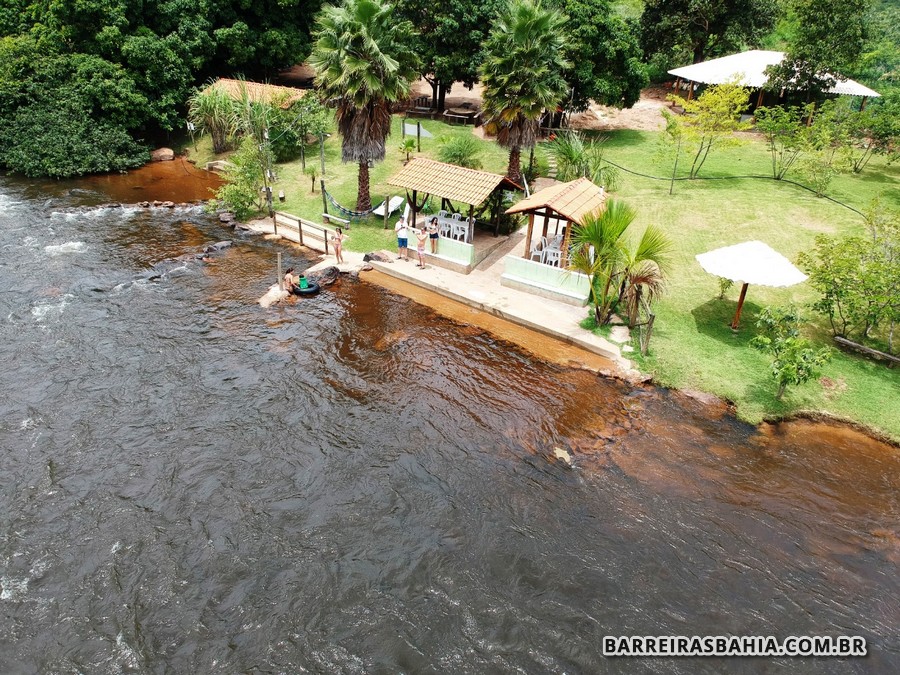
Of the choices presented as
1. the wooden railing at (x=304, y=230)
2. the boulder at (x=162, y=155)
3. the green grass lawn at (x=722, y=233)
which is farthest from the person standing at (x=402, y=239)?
the boulder at (x=162, y=155)

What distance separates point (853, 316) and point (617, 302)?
251 inches

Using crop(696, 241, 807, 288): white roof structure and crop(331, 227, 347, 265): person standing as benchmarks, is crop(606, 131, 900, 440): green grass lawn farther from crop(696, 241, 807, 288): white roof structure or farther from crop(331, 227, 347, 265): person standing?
crop(331, 227, 347, 265): person standing

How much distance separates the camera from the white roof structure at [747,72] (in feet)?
104

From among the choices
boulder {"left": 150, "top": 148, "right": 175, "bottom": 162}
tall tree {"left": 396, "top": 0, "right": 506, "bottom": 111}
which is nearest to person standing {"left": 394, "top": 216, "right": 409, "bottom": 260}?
tall tree {"left": 396, "top": 0, "right": 506, "bottom": 111}

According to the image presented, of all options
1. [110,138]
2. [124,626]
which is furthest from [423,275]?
[110,138]

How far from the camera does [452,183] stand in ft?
69.8

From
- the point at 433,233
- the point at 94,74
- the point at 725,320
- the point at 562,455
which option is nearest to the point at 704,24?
the point at 433,233

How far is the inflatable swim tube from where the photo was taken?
66.0 feet

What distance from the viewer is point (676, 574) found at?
1098 cm

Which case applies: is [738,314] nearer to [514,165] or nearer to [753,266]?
[753,266]

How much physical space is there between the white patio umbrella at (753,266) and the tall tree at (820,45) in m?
19.2

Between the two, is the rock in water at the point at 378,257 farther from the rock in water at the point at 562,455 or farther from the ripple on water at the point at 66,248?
the ripple on water at the point at 66,248

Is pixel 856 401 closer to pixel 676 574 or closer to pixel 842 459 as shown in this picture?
pixel 842 459

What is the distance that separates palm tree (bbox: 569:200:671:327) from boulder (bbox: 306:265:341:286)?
8.48 m
